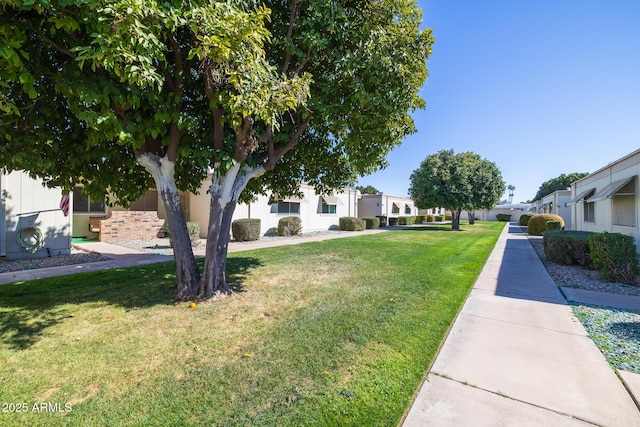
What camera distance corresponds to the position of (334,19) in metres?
5.27

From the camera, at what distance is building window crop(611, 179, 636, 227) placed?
8.66 metres

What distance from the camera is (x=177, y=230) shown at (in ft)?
17.9

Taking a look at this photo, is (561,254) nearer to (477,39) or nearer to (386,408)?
(477,39)

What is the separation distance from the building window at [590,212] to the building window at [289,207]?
1589 centimetres

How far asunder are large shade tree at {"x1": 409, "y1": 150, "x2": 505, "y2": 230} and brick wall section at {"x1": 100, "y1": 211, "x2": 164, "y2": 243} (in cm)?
2071

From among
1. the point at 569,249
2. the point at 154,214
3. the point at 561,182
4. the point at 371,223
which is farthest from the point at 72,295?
the point at 561,182

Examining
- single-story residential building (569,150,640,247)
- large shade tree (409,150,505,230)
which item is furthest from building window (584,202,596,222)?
large shade tree (409,150,505,230)

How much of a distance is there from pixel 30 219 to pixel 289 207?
1271 cm

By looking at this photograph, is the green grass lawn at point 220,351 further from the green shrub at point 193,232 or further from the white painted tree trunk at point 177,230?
the green shrub at point 193,232

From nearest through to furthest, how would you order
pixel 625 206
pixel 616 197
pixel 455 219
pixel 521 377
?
1. pixel 521 377
2. pixel 625 206
3. pixel 616 197
4. pixel 455 219

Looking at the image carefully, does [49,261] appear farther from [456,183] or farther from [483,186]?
[483,186]

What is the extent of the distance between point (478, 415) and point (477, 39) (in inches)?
433

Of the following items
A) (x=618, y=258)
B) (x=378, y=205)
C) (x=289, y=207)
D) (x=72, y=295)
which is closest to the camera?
(x=72, y=295)

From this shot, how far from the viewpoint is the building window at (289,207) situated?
62.0 ft
